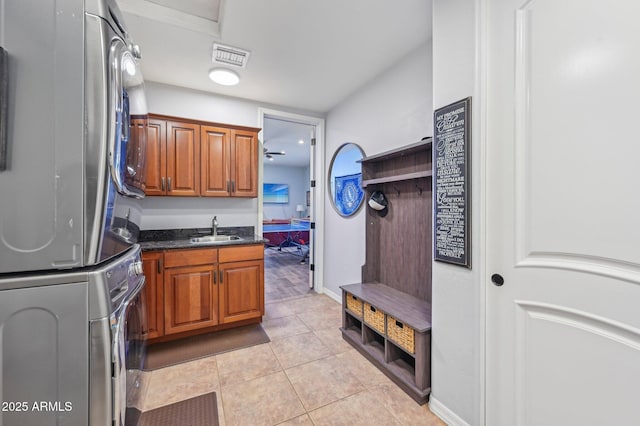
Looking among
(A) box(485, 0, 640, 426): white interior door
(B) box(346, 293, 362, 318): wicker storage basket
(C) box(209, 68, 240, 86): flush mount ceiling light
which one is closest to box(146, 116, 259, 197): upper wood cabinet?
(C) box(209, 68, 240, 86): flush mount ceiling light

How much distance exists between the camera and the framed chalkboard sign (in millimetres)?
1349

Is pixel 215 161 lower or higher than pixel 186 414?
higher

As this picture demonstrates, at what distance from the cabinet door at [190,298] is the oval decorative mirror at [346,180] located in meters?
1.67

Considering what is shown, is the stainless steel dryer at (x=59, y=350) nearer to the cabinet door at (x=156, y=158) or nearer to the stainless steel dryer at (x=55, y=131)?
the stainless steel dryer at (x=55, y=131)

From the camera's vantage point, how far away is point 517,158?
1.16 meters

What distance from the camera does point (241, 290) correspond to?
2562 millimetres

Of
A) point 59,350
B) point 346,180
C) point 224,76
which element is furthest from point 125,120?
point 346,180

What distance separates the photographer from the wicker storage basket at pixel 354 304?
7.37ft

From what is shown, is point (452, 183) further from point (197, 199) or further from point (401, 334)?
point (197, 199)

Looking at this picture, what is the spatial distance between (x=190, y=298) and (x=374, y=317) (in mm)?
1669

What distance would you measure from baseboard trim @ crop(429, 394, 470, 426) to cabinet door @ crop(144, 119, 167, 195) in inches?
112

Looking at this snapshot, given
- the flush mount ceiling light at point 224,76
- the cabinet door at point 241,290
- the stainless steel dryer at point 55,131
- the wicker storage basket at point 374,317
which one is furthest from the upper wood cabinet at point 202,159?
the stainless steel dryer at point 55,131

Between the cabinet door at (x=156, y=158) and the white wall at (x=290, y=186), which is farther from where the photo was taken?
the white wall at (x=290, y=186)

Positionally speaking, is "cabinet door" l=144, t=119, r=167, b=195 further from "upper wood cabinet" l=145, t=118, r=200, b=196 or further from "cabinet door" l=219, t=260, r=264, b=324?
"cabinet door" l=219, t=260, r=264, b=324
